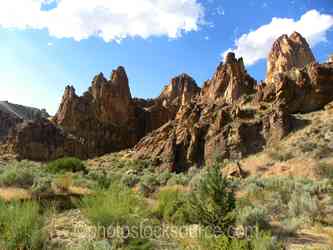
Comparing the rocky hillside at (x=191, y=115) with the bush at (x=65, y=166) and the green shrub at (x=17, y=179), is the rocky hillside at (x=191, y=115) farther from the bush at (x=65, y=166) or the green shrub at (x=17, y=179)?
the green shrub at (x=17, y=179)

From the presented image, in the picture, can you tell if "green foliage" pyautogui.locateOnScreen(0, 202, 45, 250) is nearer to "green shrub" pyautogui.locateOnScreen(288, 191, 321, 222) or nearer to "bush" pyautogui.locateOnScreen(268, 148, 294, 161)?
"green shrub" pyautogui.locateOnScreen(288, 191, 321, 222)

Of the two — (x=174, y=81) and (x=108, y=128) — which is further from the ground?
(x=174, y=81)

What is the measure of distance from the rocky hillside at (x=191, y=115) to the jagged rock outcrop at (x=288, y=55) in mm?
232

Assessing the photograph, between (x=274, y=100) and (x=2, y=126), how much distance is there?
71136 millimetres

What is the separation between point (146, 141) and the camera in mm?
53812

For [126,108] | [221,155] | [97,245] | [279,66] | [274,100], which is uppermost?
[279,66]

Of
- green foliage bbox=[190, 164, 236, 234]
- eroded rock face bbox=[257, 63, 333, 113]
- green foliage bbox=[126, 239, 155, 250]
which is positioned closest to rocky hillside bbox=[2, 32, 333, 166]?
eroded rock face bbox=[257, 63, 333, 113]

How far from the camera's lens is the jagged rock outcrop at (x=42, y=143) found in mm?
62969

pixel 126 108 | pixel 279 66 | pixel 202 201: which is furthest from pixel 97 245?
pixel 279 66

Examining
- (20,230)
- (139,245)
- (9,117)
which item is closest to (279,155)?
(139,245)

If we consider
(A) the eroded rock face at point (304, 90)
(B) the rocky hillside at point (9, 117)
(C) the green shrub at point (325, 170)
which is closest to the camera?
(C) the green shrub at point (325, 170)

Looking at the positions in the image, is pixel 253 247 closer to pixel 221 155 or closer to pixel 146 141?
pixel 221 155

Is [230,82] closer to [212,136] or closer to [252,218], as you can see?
[212,136]

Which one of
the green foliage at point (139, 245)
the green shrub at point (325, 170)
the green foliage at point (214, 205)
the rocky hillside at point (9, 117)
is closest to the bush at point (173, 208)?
the green foliage at point (214, 205)
